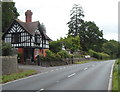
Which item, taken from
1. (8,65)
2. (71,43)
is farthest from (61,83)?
(71,43)

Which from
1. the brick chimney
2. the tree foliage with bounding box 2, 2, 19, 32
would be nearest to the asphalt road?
the brick chimney

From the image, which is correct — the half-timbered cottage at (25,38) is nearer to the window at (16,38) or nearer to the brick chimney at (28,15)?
the window at (16,38)

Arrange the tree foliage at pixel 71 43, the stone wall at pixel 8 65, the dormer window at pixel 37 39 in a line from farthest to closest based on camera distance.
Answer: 1. the tree foliage at pixel 71 43
2. the dormer window at pixel 37 39
3. the stone wall at pixel 8 65

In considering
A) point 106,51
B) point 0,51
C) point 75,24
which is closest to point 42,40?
point 0,51

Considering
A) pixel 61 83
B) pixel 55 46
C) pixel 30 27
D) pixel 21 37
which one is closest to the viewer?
pixel 61 83

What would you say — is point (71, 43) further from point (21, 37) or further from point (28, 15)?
point (21, 37)

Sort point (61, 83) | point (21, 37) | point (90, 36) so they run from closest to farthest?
1. point (61, 83)
2. point (21, 37)
3. point (90, 36)

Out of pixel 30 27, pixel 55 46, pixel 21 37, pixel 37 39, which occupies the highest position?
pixel 30 27

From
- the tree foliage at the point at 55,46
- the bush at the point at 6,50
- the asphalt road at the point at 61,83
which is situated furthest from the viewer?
the tree foliage at the point at 55,46

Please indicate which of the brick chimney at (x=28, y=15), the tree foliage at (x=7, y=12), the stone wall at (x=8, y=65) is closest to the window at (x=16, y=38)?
the tree foliage at (x=7, y=12)

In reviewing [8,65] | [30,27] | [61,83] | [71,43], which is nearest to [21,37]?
[30,27]

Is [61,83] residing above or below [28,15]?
below

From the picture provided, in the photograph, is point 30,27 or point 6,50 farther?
point 30,27

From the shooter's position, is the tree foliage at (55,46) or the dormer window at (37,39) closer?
the dormer window at (37,39)
